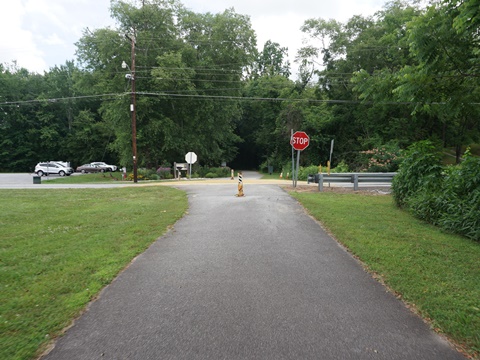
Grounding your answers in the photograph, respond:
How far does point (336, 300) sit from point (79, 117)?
56.9 meters

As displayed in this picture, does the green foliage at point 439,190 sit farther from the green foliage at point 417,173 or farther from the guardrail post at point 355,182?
the guardrail post at point 355,182

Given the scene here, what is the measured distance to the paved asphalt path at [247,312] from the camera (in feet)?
8.94

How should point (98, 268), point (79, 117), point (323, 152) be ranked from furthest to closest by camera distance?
point (79, 117), point (323, 152), point (98, 268)

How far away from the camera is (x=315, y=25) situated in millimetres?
35031

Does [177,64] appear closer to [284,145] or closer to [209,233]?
[284,145]

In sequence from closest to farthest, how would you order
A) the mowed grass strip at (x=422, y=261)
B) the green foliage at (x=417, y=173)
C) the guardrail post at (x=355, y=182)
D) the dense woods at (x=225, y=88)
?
the mowed grass strip at (x=422, y=261), the green foliage at (x=417, y=173), the guardrail post at (x=355, y=182), the dense woods at (x=225, y=88)

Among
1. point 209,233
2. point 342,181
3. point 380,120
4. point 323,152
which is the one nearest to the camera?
A: point 209,233

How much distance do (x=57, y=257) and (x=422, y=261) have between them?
5.82 meters

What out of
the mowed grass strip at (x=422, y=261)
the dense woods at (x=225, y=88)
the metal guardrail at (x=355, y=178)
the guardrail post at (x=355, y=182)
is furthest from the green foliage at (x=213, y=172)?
the mowed grass strip at (x=422, y=261)

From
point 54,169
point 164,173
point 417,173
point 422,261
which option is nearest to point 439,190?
point 417,173

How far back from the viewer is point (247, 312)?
3.36m

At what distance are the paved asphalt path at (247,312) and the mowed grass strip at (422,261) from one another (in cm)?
22

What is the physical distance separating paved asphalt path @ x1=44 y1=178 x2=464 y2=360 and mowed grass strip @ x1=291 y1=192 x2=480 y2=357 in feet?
0.71

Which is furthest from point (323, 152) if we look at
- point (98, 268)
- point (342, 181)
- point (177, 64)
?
point (98, 268)
